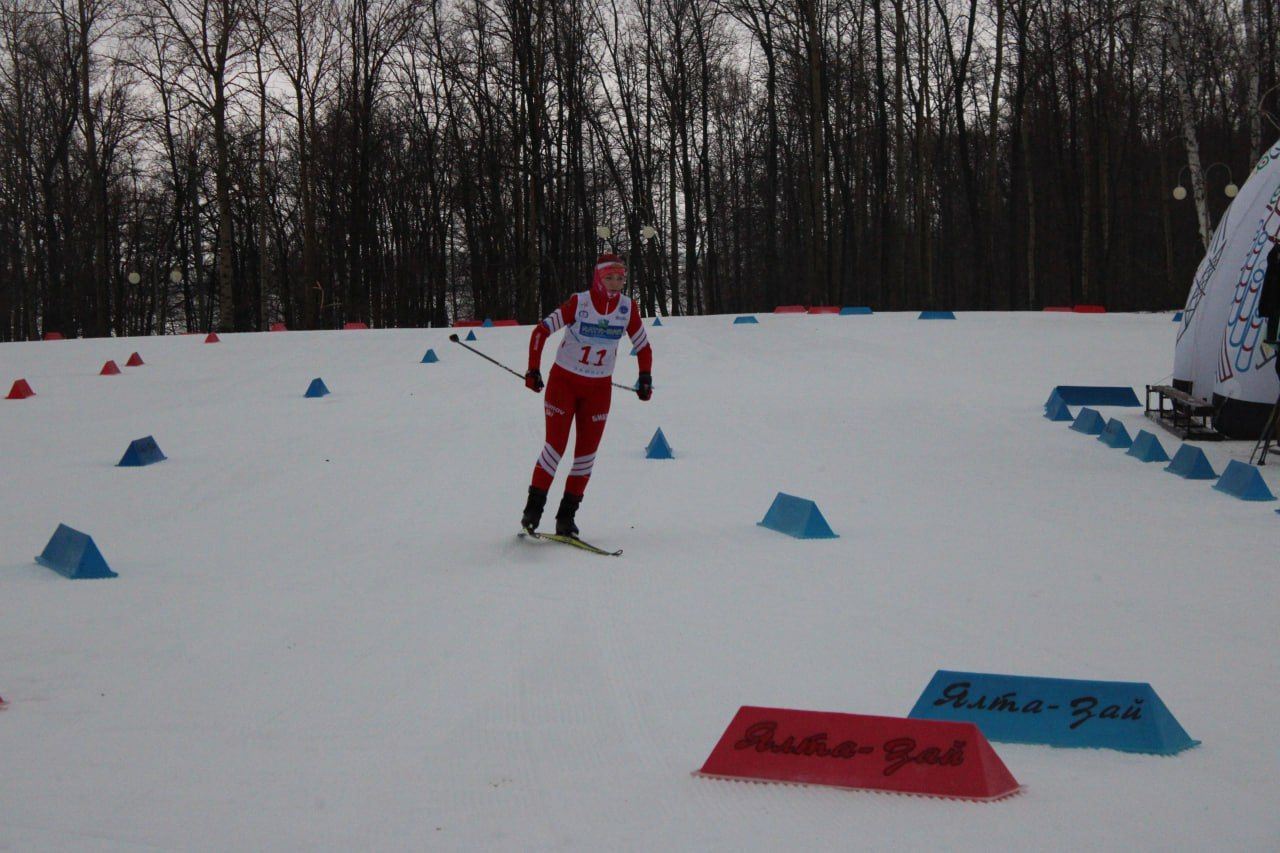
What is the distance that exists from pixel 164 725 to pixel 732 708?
6.95 feet

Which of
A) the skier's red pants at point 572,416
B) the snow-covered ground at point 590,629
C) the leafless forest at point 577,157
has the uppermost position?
the leafless forest at point 577,157

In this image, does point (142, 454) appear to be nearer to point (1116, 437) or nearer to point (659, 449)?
point (659, 449)

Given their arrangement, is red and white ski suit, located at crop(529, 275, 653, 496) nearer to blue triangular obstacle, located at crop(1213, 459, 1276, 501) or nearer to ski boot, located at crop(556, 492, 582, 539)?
ski boot, located at crop(556, 492, 582, 539)

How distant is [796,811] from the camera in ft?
11.7

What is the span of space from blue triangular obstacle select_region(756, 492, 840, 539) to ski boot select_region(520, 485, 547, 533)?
165 cm

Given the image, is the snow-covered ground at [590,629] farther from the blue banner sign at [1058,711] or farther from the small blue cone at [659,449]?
the small blue cone at [659,449]

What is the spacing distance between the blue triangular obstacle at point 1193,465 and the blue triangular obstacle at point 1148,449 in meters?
0.81

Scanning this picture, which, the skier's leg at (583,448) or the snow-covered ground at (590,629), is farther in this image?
the skier's leg at (583,448)

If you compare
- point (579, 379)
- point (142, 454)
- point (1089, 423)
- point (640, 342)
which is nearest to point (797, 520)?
point (640, 342)

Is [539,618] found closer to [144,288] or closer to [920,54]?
[920,54]

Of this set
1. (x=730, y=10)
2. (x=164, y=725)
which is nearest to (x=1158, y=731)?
(x=164, y=725)

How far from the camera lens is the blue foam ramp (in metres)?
15.2

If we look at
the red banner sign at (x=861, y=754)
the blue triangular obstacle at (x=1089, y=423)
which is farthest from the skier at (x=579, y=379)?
the blue triangular obstacle at (x=1089, y=423)

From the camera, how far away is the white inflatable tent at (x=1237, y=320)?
11812mm
